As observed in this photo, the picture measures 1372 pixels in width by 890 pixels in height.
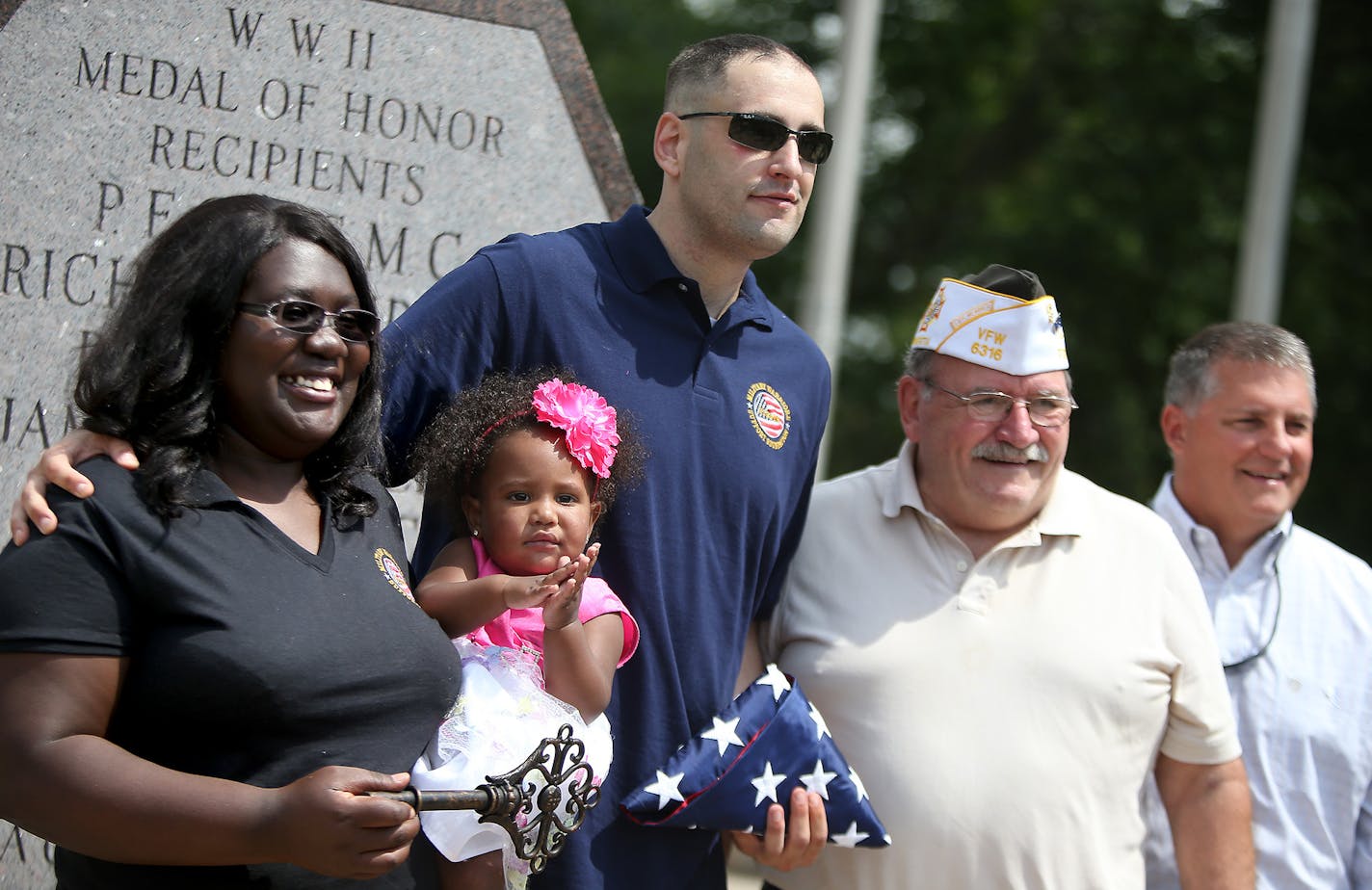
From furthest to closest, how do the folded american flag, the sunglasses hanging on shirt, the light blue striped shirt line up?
the sunglasses hanging on shirt
the light blue striped shirt
the folded american flag

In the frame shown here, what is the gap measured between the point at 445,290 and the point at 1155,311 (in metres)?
15.8

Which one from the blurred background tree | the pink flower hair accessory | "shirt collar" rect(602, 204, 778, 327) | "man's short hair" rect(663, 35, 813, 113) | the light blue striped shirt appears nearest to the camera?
the pink flower hair accessory

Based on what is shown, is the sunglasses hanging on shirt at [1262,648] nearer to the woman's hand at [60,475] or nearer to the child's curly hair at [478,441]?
the child's curly hair at [478,441]

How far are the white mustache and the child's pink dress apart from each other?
1109 millimetres

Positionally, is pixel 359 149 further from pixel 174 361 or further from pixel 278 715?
pixel 278 715

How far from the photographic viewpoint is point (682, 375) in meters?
3.33

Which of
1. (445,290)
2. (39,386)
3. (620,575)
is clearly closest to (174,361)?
(445,290)

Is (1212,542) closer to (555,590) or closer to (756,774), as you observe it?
(756,774)

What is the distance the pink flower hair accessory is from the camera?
2932 millimetres

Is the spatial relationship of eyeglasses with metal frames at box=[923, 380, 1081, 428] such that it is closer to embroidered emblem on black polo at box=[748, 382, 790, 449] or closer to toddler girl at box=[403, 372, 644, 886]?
embroidered emblem on black polo at box=[748, 382, 790, 449]

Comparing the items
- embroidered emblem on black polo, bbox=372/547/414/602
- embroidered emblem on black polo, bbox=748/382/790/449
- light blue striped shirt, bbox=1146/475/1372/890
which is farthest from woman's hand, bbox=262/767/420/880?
light blue striped shirt, bbox=1146/475/1372/890

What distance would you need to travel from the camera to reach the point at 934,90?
68.0 feet

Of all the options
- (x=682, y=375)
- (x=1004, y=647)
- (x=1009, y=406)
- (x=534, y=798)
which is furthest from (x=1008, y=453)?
(x=534, y=798)

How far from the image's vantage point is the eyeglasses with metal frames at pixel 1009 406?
3639 millimetres
